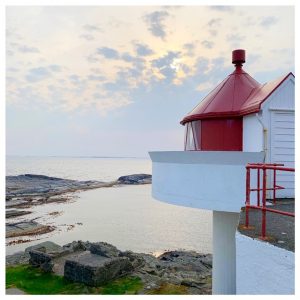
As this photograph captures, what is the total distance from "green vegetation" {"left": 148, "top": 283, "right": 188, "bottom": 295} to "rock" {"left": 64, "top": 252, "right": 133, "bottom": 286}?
2.53 meters

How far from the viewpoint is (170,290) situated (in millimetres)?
14945

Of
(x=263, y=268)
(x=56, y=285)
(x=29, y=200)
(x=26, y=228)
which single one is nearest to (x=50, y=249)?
(x=56, y=285)

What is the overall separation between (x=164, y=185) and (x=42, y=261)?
14439 mm

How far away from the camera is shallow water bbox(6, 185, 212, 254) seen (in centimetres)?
2925

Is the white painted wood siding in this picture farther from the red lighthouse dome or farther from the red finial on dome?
the red finial on dome

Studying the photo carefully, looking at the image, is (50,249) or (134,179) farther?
(134,179)

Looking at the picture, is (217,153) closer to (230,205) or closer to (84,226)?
(230,205)

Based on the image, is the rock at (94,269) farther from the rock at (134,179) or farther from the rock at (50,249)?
the rock at (134,179)

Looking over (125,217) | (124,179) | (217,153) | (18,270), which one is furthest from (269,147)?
(124,179)

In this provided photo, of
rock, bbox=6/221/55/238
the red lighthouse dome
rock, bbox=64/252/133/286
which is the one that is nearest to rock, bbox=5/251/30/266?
rock, bbox=64/252/133/286

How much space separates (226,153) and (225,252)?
325 centimetres

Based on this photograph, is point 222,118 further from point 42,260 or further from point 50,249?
point 50,249

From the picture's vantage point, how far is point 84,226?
3619 cm

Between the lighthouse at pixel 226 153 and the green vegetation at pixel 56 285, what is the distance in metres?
8.67
